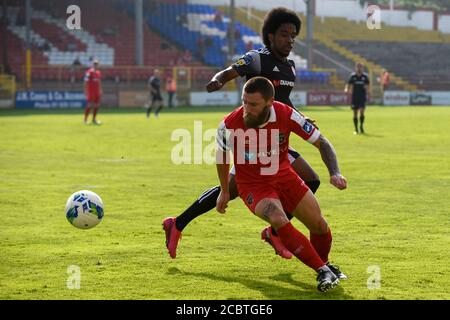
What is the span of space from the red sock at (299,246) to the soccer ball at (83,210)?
261 cm

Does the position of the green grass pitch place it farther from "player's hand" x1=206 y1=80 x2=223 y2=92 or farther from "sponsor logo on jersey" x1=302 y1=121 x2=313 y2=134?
"player's hand" x1=206 y1=80 x2=223 y2=92

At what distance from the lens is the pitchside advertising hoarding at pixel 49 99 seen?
43531mm

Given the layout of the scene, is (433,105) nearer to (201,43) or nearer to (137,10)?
(201,43)

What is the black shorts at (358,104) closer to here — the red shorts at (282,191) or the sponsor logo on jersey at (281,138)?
the sponsor logo on jersey at (281,138)

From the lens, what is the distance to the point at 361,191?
13555 mm

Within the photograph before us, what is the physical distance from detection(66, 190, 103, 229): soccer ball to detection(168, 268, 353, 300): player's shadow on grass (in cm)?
150

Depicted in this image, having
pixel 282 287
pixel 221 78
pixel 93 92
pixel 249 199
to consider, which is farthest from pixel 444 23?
pixel 282 287

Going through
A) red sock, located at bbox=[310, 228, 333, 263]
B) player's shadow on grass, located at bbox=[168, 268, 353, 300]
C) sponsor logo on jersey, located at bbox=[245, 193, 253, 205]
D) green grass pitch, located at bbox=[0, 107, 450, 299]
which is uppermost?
sponsor logo on jersey, located at bbox=[245, 193, 253, 205]

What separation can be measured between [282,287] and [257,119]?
1.38 meters

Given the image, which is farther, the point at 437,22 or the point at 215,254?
the point at 437,22

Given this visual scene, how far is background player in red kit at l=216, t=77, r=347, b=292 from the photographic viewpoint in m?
7.05

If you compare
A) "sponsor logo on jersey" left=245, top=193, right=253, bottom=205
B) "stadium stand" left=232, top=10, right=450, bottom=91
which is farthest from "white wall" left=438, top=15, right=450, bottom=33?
"sponsor logo on jersey" left=245, top=193, right=253, bottom=205

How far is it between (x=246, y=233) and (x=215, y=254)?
4.21 feet
